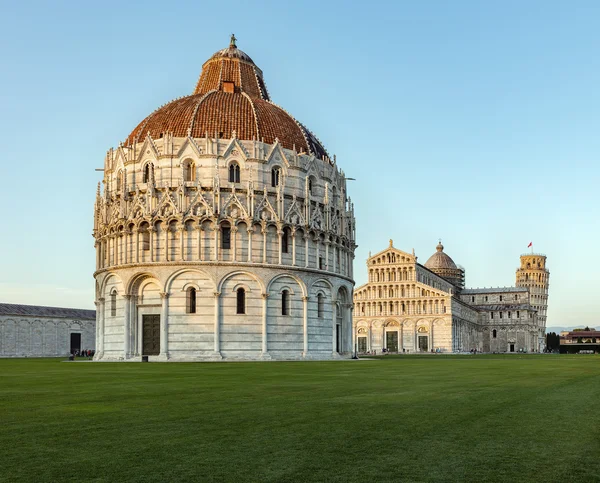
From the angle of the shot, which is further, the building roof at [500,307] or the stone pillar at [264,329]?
the building roof at [500,307]

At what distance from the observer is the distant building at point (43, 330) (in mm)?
93875

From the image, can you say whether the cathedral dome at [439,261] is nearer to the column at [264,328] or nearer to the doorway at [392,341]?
the doorway at [392,341]

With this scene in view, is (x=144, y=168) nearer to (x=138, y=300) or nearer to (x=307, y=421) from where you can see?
(x=138, y=300)

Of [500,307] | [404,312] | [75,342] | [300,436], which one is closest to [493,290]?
[500,307]

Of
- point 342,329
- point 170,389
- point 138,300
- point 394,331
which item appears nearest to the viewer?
point 170,389

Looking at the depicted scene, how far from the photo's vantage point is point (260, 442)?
1102 centimetres

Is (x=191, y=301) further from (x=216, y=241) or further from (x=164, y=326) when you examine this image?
(x=216, y=241)

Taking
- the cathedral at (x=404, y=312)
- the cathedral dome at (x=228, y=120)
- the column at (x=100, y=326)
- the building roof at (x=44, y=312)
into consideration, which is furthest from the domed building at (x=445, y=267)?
the column at (x=100, y=326)

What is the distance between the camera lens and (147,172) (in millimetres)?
62344

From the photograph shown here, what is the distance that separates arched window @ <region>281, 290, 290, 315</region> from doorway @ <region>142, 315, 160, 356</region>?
10688mm

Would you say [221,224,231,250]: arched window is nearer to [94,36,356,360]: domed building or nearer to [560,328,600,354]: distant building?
[94,36,356,360]: domed building

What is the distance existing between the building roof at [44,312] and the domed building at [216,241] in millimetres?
36393

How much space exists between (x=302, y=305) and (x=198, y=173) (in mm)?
14721

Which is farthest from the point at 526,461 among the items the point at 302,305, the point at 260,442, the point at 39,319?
the point at 39,319
